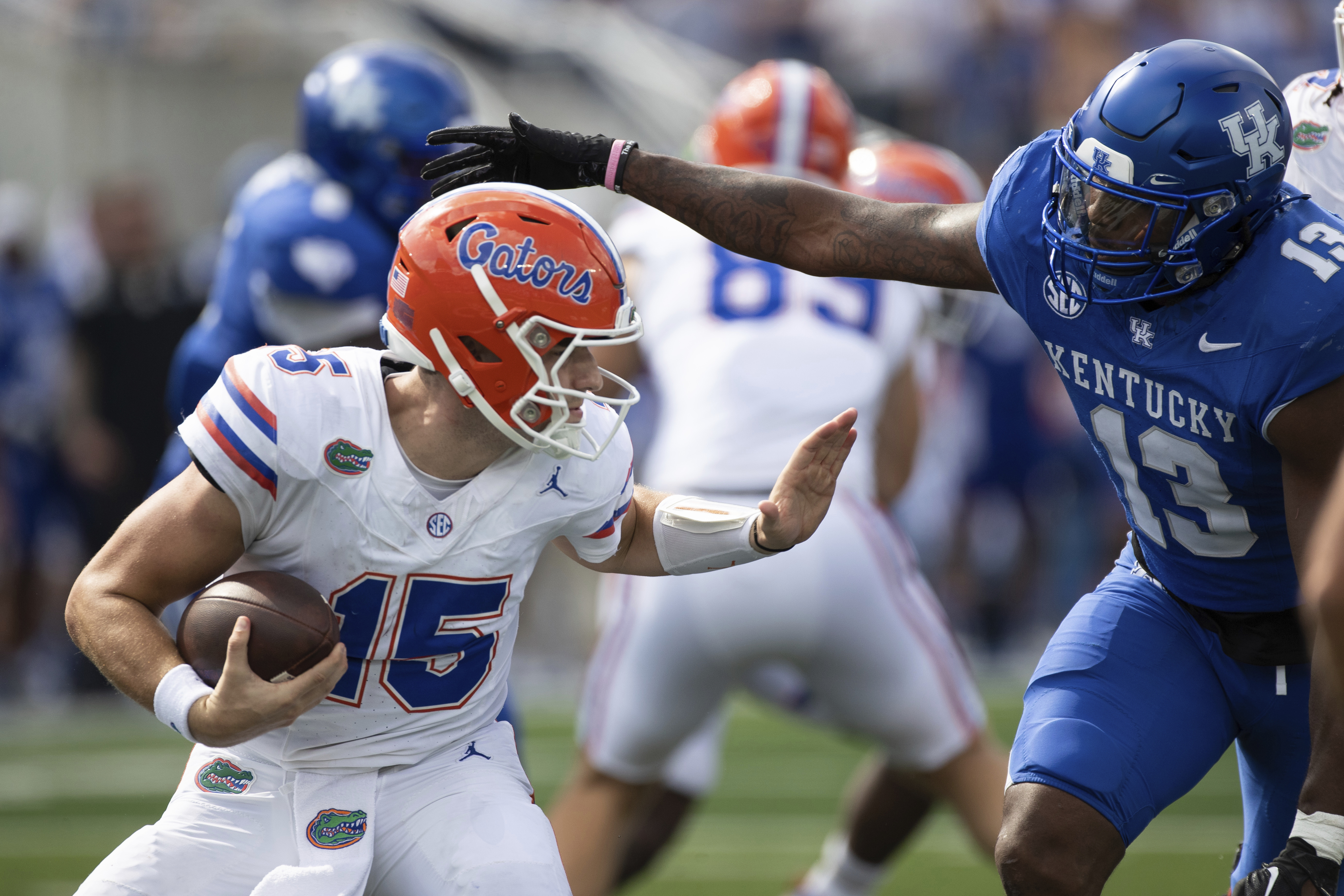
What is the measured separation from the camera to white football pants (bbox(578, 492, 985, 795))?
4207 mm

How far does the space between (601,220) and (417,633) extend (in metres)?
8.89

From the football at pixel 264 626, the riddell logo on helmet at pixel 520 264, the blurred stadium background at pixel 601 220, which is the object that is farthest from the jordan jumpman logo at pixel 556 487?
the blurred stadium background at pixel 601 220

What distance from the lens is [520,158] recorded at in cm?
350

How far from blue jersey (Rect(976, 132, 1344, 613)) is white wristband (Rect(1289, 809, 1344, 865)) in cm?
50

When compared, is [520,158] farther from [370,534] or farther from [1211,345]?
[1211,345]

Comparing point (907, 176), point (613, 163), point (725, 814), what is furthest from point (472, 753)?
point (725, 814)

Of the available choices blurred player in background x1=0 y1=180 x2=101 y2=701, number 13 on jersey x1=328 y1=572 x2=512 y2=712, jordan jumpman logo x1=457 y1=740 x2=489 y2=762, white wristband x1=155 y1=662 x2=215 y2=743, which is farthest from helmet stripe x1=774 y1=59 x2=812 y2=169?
blurred player in background x1=0 y1=180 x2=101 y2=701

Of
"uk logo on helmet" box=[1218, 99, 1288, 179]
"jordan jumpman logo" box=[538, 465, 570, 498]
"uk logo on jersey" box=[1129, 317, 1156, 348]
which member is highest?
"uk logo on helmet" box=[1218, 99, 1288, 179]

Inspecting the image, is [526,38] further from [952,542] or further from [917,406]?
[917,406]

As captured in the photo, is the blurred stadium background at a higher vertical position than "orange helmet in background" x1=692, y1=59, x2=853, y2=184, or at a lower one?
lower

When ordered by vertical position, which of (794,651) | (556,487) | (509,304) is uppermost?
(509,304)

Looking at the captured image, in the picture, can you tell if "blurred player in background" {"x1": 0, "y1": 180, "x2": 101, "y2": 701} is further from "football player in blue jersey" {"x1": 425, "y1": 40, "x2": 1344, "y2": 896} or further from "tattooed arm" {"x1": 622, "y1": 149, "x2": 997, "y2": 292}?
"football player in blue jersey" {"x1": 425, "y1": 40, "x2": 1344, "y2": 896}

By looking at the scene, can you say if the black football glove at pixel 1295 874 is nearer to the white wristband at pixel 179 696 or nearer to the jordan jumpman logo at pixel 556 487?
the jordan jumpman logo at pixel 556 487

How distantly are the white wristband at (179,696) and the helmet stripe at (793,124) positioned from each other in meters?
2.87
